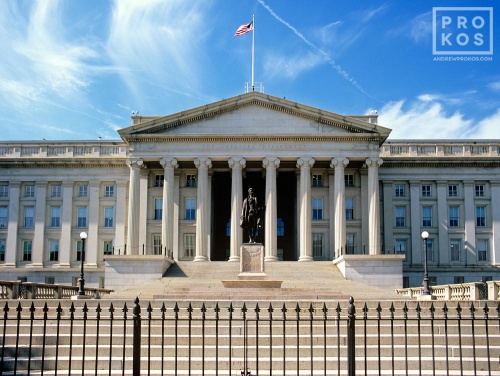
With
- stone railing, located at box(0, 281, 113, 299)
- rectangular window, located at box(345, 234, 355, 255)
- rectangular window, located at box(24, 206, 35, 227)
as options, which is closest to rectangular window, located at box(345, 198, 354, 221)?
rectangular window, located at box(345, 234, 355, 255)

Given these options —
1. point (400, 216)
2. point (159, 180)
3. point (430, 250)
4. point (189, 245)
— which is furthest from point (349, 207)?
point (159, 180)

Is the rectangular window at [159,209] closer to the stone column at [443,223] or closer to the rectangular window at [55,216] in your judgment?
the rectangular window at [55,216]

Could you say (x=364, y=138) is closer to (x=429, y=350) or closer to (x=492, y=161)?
(x=492, y=161)

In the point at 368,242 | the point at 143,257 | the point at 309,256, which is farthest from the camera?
the point at 368,242

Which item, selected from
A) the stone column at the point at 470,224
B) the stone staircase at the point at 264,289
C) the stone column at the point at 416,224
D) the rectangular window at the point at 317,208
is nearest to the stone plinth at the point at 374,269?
the stone staircase at the point at 264,289

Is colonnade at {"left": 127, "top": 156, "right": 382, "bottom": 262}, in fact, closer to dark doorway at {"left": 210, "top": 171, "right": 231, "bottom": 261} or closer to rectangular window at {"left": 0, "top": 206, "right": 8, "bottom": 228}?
dark doorway at {"left": 210, "top": 171, "right": 231, "bottom": 261}

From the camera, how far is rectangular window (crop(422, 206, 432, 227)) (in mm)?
64812

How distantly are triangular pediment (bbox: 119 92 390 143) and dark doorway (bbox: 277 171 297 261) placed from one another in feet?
24.6

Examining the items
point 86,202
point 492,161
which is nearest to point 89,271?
point 86,202

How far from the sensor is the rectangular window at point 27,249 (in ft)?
213

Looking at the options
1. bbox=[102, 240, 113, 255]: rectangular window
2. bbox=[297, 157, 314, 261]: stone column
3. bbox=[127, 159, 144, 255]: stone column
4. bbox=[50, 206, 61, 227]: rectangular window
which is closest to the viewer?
bbox=[297, 157, 314, 261]: stone column

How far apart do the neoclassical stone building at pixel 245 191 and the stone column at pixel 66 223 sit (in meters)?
0.10

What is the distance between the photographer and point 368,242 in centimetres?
6116

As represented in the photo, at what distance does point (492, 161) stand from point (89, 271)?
39284mm
